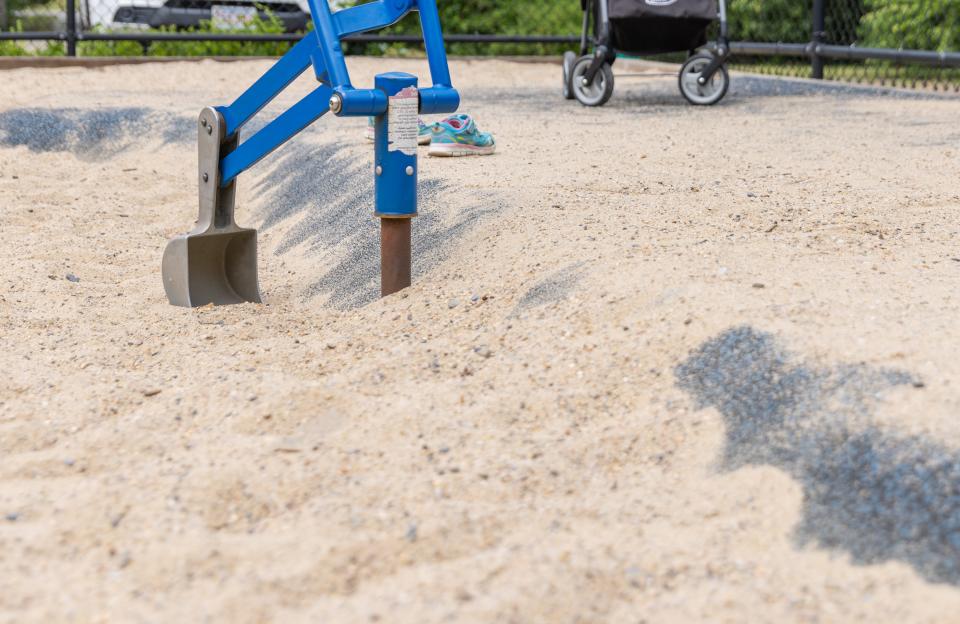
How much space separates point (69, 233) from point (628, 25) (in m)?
3.27

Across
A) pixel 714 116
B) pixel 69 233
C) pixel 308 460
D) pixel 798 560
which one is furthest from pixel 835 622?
pixel 714 116

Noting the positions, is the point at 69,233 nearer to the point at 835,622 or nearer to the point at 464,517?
the point at 464,517

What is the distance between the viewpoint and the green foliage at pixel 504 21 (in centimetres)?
920

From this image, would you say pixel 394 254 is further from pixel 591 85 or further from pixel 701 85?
pixel 701 85

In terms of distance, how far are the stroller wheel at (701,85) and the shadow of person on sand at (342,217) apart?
7.55 feet

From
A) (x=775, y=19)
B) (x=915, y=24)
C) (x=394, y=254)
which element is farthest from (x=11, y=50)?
(x=915, y=24)

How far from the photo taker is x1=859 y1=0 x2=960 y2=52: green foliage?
797 cm

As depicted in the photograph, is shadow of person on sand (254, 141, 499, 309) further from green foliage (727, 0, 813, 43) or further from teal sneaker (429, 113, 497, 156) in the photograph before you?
green foliage (727, 0, 813, 43)

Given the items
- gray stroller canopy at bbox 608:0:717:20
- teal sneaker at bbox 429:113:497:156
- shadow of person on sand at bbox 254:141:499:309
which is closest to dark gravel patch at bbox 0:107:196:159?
shadow of person on sand at bbox 254:141:499:309

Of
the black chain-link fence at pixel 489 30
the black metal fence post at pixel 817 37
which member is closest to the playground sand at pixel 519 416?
the black metal fence post at pixel 817 37

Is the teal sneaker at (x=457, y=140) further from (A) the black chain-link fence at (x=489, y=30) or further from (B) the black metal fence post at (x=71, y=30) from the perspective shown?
(B) the black metal fence post at (x=71, y=30)

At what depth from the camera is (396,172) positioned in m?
2.46

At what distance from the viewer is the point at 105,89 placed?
6.58 metres

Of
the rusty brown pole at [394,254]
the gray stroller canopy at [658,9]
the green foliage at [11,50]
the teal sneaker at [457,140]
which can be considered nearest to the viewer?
the rusty brown pole at [394,254]
